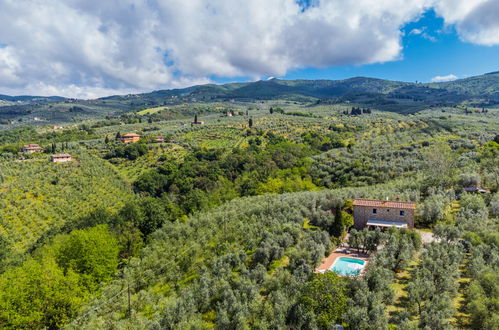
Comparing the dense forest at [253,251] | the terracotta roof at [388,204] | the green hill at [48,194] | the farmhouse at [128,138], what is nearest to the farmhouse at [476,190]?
the dense forest at [253,251]

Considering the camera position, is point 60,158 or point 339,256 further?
point 60,158

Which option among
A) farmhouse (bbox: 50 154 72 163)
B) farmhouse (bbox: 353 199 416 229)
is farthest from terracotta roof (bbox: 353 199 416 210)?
farmhouse (bbox: 50 154 72 163)

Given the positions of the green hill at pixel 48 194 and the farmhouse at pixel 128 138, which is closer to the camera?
the green hill at pixel 48 194

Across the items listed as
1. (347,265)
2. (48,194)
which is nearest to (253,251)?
(347,265)

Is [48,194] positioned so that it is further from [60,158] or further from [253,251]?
[253,251]

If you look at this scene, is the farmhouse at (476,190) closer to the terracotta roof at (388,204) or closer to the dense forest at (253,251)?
the dense forest at (253,251)
